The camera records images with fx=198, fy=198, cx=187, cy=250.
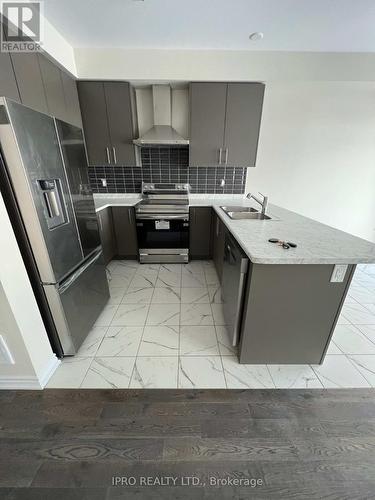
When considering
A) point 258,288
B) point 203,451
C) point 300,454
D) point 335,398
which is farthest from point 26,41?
point 335,398

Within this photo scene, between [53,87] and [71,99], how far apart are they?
0.38 meters

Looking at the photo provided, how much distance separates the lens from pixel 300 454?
3.42 ft

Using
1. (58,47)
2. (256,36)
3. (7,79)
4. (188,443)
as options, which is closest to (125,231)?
(7,79)

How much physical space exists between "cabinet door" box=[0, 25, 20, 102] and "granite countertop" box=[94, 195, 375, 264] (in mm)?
1978

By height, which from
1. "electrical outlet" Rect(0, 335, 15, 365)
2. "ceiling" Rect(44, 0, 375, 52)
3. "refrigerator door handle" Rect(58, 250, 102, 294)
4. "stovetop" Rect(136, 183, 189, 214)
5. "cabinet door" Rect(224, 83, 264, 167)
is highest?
"ceiling" Rect(44, 0, 375, 52)

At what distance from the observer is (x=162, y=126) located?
2.85 m

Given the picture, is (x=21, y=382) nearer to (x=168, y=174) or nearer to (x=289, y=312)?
(x=289, y=312)

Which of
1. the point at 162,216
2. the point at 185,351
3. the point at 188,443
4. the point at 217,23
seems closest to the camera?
the point at 188,443

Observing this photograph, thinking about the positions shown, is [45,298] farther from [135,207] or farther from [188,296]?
[135,207]

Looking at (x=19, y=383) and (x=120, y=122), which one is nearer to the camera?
(x=19, y=383)

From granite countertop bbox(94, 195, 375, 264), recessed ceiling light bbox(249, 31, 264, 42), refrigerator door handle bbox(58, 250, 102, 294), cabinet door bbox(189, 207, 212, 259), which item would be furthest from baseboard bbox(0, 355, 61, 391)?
recessed ceiling light bbox(249, 31, 264, 42)

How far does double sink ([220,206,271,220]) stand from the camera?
2199 millimetres

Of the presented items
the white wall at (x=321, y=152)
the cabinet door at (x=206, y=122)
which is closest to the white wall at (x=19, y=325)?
the cabinet door at (x=206, y=122)

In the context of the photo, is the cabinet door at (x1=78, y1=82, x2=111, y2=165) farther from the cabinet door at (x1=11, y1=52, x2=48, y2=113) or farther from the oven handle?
the oven handle
